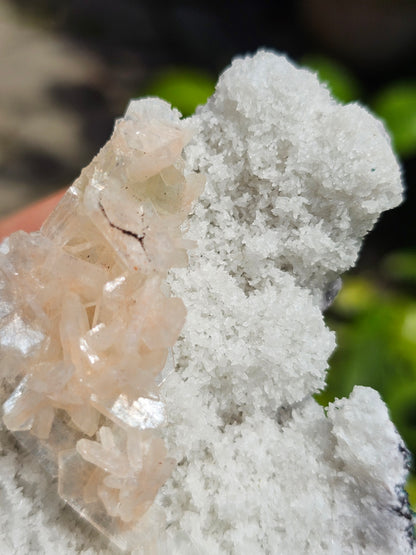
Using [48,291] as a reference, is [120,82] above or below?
above

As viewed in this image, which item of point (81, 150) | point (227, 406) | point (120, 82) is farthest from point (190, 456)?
point (120, 82)

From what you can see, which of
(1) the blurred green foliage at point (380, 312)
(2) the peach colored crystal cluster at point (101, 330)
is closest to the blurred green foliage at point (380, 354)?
(1) the blurred green foliage at point (380, 312)

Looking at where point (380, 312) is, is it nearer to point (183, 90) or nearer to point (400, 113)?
point (400, 113)

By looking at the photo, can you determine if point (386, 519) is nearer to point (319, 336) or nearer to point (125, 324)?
point (319, 336)

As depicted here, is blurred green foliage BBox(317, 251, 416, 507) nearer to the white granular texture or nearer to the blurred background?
the blurred background

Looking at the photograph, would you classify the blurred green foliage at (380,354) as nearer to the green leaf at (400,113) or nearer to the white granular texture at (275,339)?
the green leaf at (400,113)

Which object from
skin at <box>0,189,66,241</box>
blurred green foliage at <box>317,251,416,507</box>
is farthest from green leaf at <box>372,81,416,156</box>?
Answer: skin at <box>0,189,66,241</box>
